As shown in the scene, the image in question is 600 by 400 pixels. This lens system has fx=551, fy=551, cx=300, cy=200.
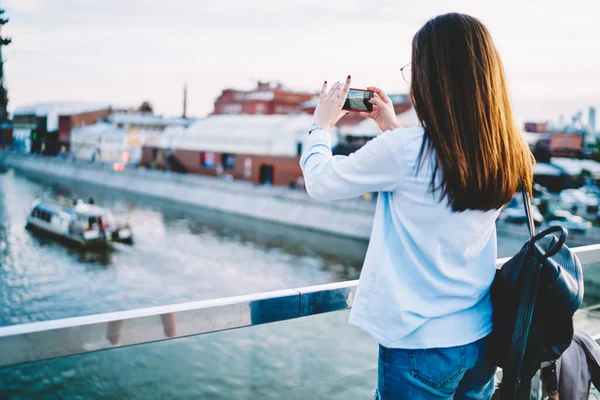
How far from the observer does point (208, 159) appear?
68.7 feet

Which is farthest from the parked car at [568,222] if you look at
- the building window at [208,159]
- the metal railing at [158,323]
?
the building window at [208,159]

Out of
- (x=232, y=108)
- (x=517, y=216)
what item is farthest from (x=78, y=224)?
(x=232, y=108)

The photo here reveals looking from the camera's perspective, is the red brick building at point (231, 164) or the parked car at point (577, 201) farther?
the red brick building at point (231, 164)


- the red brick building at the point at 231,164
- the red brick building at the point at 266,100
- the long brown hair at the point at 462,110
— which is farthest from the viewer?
the red brick building at the point at 266,100

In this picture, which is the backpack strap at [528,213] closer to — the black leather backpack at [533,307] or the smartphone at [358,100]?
the black leather backpack at [533,307]

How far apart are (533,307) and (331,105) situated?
0.32 meters

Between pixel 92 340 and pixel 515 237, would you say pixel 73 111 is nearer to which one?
pixel 515 237

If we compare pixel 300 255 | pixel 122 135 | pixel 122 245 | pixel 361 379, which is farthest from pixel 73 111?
pixel 361 379

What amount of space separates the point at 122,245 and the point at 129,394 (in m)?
14.9

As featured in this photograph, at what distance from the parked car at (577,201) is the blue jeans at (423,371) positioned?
14.5 metres

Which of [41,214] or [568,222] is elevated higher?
[568,222]

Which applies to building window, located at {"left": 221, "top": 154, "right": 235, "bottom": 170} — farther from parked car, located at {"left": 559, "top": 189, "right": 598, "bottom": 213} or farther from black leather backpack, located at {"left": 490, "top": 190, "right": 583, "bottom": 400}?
black leather backpack, located at {"left": 490, "top": 190, "right": 583, "bottom": 400}

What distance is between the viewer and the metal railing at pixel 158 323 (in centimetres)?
65

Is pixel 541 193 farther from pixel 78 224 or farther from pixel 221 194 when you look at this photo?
pixel 78 224
